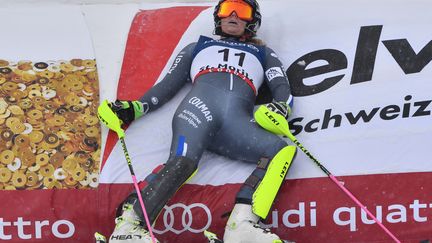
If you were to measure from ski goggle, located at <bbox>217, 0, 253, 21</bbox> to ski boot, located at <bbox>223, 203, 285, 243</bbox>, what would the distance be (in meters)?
1.01

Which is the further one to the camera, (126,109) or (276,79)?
(276,79)

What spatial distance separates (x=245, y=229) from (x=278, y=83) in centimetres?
81

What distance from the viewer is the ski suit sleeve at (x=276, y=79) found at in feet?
10.0

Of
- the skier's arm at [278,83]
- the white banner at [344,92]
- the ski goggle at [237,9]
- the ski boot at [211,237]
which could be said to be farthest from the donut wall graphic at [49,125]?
the skier's arm at [278,83]

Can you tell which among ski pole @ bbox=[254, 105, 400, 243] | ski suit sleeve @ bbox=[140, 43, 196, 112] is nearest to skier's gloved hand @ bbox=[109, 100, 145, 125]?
ski suit sleeve @ bbox=[140, 43, 196, 112]

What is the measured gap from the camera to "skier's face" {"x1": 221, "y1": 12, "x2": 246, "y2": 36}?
3.27m

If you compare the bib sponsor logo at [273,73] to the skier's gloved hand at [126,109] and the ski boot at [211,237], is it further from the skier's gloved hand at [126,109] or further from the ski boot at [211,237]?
the ski boot at [211,237]

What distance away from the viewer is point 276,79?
3127 mm

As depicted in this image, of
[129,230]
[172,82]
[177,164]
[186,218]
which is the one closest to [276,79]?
[172,82]

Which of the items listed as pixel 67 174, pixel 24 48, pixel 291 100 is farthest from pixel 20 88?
pixel 291 100

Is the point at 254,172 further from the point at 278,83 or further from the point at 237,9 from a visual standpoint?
the point at 237,9

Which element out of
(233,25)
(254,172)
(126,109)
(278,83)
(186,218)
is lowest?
(186,218)

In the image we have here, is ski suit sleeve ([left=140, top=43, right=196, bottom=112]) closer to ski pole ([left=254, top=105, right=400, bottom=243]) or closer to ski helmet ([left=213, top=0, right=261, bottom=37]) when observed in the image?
ski helmet ([left=213, top=0, right=261, bottom=37])

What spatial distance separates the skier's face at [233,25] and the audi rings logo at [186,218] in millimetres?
931
